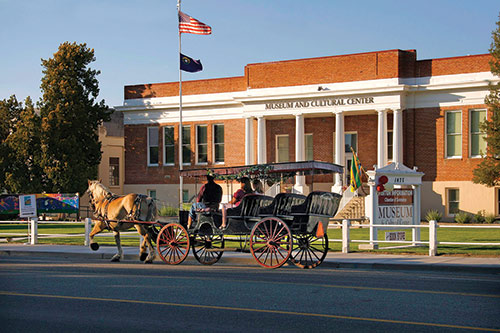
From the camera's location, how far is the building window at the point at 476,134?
40.4m

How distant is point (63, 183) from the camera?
155 feet

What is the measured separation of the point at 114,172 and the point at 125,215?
129ft

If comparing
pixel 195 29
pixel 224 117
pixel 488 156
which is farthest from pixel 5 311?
pixel 224 117

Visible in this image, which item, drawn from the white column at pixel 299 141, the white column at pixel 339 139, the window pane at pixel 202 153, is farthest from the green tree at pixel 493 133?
the window pane at pixel 202 153

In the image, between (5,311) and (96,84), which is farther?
(96,84)

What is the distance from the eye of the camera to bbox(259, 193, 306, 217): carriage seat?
15938 millimetres

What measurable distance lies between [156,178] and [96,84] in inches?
307

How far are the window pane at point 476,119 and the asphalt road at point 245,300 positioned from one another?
88.2 ft

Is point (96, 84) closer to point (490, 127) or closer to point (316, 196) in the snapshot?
point (490, 127)

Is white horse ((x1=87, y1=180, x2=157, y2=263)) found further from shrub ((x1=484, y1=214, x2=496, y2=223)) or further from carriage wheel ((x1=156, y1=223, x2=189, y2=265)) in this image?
shrub ((x1=484, y1=214, x2=496, y2=223))

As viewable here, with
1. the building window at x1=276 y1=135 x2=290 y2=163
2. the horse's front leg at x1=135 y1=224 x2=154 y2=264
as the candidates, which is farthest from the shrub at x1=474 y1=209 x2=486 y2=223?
the horse's front leg at x1=135 y1=224 x2=154 y2=264

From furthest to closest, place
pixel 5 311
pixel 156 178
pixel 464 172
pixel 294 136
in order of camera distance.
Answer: pixel 156 178
pixel 294 136
pixel 464 172
pixel 5 311

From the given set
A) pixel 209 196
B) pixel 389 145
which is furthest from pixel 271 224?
pixel 389 145

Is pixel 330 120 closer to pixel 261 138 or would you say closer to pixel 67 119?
pixel 261 138
